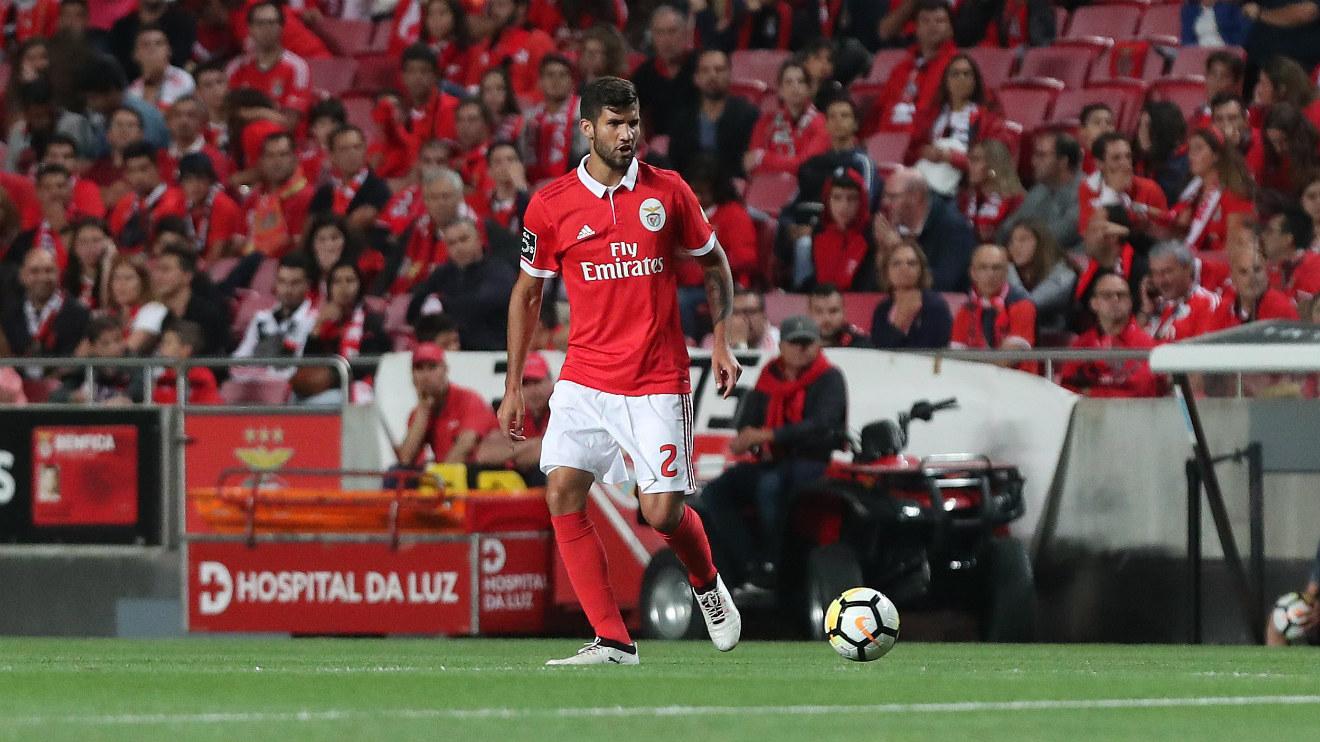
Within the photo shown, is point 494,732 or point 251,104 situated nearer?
point 494,732

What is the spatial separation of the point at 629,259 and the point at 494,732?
3.08 m

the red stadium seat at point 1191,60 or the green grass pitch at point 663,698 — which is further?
the red stadium seat at point 1191,60

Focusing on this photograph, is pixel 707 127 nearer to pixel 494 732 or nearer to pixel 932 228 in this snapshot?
pixel 932 228

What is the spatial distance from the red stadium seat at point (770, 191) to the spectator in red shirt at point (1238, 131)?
2988 mm

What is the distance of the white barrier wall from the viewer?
1316 centimetres

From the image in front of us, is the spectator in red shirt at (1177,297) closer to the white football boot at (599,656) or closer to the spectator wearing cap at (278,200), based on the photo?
the white football boot at (599,656)

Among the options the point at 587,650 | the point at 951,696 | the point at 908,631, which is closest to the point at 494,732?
the point at 951,696

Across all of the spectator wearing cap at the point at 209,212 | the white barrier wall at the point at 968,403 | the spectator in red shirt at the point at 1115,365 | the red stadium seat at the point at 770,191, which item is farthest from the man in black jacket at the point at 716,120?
the spectator in red shirt at the point at 1115,365

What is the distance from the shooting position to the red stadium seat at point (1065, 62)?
1677 centimetres

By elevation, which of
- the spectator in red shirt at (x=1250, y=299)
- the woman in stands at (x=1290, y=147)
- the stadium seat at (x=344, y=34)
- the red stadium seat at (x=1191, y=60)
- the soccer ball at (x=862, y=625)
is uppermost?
the stadium seat at (x=344, y=34)

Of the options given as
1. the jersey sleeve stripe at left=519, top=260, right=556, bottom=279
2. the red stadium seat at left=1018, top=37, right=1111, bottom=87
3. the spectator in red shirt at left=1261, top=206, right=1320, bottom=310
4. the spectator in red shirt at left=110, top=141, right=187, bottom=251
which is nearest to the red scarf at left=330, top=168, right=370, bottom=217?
the spectator in red shirt at left=110, top=141, right=187, bottom=251

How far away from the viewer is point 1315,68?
15750 mm

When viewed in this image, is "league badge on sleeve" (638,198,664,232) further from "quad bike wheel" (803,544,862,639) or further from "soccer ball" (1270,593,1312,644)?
"soccer ball" (1270,593,1312,644)

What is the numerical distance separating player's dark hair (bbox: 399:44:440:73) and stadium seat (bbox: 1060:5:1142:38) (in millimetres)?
4604
